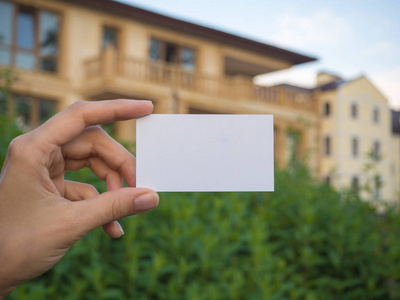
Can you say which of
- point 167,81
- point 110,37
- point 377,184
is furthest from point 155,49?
point 377,184

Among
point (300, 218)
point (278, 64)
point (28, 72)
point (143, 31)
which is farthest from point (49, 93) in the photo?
point (300, 218)

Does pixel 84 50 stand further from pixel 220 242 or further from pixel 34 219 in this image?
pixel 34 219

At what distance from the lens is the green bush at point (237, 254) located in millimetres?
3066

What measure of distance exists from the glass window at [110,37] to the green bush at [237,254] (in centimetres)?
1428

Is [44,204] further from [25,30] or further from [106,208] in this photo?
[25,30]

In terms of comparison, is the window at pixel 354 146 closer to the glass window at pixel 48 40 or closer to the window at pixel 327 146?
the window at pixel 327 146

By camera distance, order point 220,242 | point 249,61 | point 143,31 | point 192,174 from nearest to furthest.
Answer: point 192,174
point 220,242
point 143,31
point 249,61

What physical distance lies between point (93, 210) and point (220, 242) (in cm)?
230

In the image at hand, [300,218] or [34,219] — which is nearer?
[34,219]

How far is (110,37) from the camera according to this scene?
59.3 feet

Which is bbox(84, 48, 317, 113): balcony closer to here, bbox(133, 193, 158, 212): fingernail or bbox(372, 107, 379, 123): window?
bbox(372, 107, 379, 123): window

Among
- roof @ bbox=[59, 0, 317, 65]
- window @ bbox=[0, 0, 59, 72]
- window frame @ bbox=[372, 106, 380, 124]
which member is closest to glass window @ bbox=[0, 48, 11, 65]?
window @ bbox=[0, 0, 59, 72]

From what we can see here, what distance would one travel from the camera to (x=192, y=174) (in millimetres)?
1267

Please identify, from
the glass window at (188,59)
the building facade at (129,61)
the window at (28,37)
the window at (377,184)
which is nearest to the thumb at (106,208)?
the window at (377,184)
